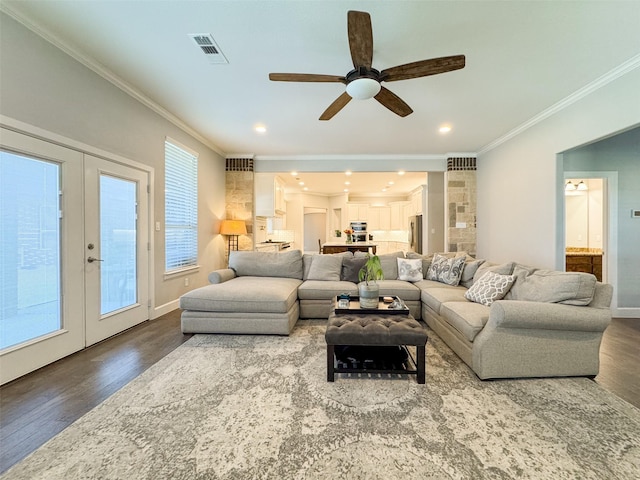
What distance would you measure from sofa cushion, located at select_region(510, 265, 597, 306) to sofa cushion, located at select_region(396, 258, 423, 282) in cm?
146

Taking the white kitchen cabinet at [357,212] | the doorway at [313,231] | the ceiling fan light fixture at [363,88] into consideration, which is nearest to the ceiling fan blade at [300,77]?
the ceiling fan light fixture at [363,88]

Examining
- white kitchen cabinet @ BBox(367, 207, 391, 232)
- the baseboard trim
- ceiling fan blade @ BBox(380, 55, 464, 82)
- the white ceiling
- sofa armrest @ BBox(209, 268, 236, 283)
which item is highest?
the white ceiling

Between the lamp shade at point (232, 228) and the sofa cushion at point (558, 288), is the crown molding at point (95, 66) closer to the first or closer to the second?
the lamp shade at point (232, 228)

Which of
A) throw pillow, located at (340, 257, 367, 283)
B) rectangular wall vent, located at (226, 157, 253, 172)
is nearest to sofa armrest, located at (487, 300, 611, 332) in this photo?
throw pillow, located at (340, 257, 367, 283)

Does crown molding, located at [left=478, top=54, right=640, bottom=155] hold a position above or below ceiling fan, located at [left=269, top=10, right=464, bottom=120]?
above

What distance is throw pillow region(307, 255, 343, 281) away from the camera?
413cm

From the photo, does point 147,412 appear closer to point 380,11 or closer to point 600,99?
point 380,11

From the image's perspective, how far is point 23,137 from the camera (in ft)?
7.26

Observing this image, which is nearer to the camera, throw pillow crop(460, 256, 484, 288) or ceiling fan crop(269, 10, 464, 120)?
ceiling fan crop(269, 10, 464, 120)

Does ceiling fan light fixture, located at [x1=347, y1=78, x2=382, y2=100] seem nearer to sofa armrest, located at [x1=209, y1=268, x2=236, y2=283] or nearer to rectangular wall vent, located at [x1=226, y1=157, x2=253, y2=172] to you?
sofa armrest, located at [x1=209, y1=268, x2=236, y2=283]

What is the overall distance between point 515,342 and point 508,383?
12.6 inches

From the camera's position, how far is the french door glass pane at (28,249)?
214 centimetres

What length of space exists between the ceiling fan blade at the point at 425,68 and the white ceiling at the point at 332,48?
13.4 inches

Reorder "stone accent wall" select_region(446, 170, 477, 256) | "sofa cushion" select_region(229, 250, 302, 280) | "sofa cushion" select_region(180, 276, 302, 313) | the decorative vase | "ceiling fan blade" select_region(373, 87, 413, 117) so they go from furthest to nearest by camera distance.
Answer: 1. "stone accent wall" select_region(446, 170, 477, 256)
2. "sofa cushion" select_region(229, 250, 302, 280)
3. "sofa cushion" select_region(180, 276, 302, 313)
4. the decorative vase
5. "ceiling fan blade" select_region(373, 87, 413, 117)
